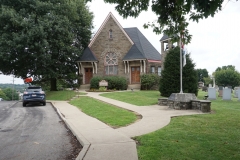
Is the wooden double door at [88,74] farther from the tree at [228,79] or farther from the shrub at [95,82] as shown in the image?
the tree at [228,79]

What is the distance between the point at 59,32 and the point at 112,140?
23.0m

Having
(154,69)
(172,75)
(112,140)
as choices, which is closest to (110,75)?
(154,69)

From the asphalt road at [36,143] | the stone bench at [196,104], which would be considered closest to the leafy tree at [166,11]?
the asphalt road at [36,143]

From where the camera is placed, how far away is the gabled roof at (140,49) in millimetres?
31739

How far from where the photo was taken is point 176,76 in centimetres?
1852

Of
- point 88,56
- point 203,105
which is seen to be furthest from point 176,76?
point 88,56

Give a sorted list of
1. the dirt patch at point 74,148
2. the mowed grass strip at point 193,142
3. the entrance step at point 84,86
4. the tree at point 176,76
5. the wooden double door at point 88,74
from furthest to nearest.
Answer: the wooden double door at point 88,74 < the entrance step at point 84,86 < the tree at point 176,76 < the dirt patch at point 74,148 < the mowed grass strip at point 193,142

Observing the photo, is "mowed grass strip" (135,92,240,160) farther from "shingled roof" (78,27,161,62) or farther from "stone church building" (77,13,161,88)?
"stone church building" (77,13,161,88)

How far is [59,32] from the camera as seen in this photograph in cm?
2708

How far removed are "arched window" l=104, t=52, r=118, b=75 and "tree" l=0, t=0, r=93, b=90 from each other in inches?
219

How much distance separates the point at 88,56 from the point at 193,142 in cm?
2845

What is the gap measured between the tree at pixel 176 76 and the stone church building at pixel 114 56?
1267 centimetres

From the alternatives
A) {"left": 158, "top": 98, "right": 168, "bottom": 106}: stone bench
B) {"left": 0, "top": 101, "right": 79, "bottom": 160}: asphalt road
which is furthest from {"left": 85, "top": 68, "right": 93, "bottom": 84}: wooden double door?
{"left": 0, "top": 101, "right": 79, "bottom": 160}: asphalt road

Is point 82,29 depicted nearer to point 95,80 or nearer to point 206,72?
point 95,80
